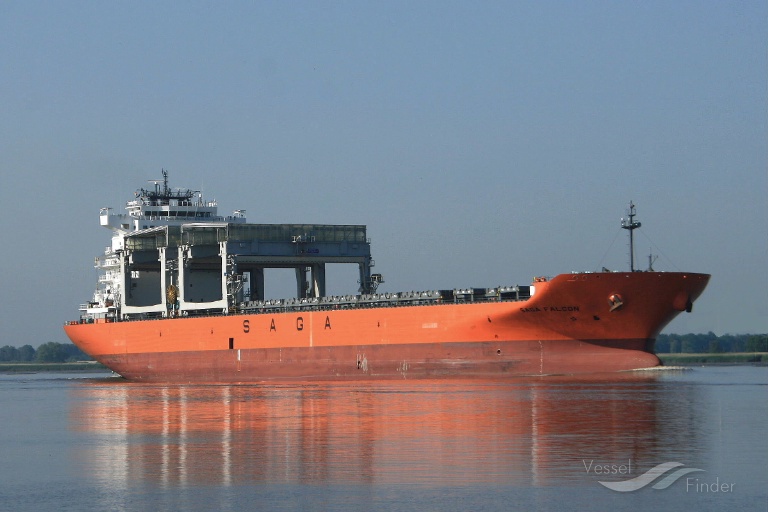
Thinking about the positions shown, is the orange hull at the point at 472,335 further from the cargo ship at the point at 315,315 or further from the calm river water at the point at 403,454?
the calm river water at the point at 403,454

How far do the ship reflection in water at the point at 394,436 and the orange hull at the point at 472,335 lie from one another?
581 cm

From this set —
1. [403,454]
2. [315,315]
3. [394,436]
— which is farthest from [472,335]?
[403,454]

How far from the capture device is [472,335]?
3884cm

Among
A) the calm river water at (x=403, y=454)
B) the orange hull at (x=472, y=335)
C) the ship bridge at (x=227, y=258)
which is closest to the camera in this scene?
the calm river water at (x=403, y=454)

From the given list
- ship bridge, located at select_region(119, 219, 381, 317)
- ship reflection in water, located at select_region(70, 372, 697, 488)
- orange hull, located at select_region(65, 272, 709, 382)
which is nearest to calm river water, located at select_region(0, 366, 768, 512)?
ship reflection in water, located at select_region(70, 372, 697, 488)

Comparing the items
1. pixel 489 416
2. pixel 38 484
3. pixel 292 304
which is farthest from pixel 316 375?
pixel 38 484

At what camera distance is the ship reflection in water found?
14820 mm

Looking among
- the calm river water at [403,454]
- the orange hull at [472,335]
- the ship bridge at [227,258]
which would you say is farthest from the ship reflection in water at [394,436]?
the ship bridge at [227,258]

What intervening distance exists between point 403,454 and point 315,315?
93.7ft

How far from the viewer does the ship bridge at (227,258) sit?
50.9 meters

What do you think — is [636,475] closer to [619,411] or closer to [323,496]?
[323,496]

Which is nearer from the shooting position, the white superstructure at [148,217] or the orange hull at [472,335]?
the orange hull at [472,335]

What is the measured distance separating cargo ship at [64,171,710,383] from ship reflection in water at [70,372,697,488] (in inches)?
235

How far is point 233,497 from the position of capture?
1316 cm
